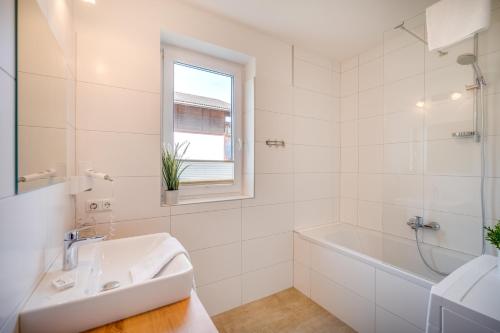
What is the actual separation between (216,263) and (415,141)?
1.99 metres

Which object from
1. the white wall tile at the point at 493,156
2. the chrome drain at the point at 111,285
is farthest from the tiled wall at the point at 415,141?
the chrome drain at the point at 111,285

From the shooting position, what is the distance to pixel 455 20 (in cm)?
137

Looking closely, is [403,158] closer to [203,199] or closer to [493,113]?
[493,113]

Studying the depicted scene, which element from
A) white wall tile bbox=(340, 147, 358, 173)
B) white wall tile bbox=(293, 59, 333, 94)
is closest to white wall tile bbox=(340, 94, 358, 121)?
white wall tile bbox=(293, 59, 333, 94)

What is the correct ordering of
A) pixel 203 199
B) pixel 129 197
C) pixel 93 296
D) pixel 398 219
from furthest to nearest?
pixel 398 219
pixel 203 199
pixel 129 197
pixel 93 296

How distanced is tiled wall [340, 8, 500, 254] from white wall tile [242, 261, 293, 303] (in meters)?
0.99

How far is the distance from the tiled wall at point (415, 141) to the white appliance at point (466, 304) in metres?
0.79

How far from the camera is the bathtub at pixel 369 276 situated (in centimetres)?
141

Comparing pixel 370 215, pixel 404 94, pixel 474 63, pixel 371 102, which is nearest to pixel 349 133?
pixel 371 102

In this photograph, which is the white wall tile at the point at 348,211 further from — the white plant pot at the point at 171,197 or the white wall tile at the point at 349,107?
the white plant pot at the point at 171,197

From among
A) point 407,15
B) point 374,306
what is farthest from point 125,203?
point 407,15

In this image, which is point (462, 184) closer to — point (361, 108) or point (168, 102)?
point (361, 108)

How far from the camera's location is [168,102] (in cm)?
181

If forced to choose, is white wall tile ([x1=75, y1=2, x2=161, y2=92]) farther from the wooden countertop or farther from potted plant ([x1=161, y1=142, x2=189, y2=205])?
the wooden countertop
